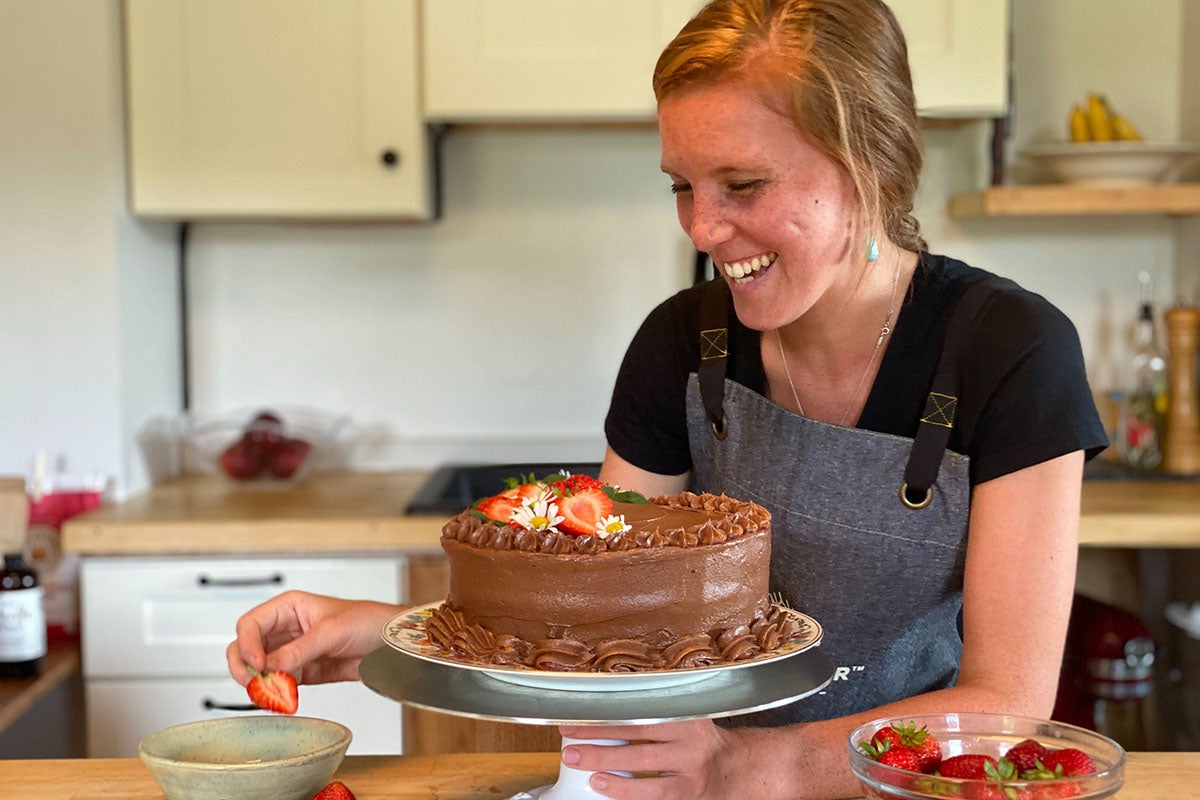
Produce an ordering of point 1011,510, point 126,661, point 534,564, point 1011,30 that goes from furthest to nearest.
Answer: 1. point 1011,30
2. point 126,661
3. point 1011,510
4. point 534,564

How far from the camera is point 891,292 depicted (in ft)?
4.38

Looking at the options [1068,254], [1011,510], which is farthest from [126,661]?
[1068,254]

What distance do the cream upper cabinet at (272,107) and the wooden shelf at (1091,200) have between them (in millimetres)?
1055

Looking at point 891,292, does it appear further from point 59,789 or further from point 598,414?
point 598,414

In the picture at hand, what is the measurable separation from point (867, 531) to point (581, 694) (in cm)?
45

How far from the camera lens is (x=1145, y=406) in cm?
260

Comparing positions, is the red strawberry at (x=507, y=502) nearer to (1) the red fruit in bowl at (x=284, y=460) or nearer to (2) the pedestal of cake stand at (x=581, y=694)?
(2) the pedestal of cake stand at (x=581, y=694)

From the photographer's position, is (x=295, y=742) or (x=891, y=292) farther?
(x=891, y=292)

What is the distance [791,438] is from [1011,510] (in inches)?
9.9

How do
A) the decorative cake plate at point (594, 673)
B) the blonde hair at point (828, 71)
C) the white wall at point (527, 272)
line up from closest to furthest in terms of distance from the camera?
the decorative cake plate at point (594, 673) < the blonde hair at point (828, 71) < the white wall at point (527, 272)

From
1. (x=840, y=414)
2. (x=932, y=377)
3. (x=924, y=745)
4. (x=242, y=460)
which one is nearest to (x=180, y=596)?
(x=242, y=460)

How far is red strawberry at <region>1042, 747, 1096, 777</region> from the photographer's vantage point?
81 centimetres

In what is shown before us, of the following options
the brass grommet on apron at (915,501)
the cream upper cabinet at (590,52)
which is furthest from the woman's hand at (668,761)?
the cream upper cabinet at (590,52)

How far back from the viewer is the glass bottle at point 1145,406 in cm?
258
